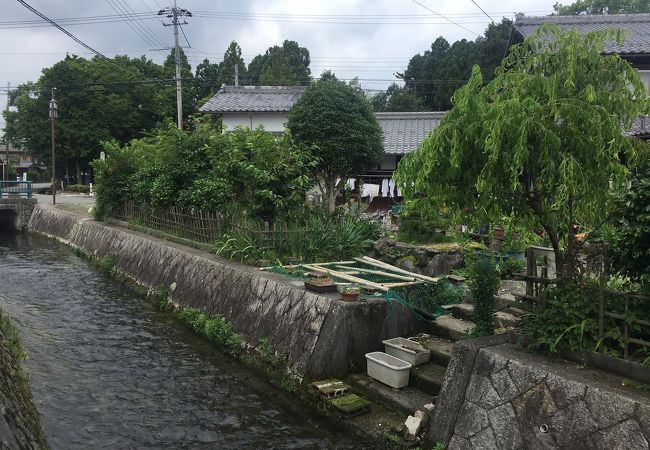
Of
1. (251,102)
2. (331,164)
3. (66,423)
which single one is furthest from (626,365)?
(251,102)

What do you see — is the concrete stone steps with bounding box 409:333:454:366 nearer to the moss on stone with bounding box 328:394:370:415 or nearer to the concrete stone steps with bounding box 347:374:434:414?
the concrete stone steps with bounding box 347:374:434:414

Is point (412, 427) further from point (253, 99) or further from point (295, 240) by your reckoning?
point (253, 99)

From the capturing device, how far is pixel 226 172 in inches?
601

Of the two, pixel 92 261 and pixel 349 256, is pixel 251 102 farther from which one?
pixel 349 256

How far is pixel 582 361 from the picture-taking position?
606cm

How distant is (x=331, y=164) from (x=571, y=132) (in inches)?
425

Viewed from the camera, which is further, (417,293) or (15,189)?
(15,189)

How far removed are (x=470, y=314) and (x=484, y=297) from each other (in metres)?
1.91

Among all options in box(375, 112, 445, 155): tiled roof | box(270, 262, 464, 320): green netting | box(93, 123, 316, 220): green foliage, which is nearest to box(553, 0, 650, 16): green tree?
box(375, 112, 445, 155): tiled roof

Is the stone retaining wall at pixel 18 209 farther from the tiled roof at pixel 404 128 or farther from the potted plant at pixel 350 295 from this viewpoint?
the potted plant at pixel 350 295

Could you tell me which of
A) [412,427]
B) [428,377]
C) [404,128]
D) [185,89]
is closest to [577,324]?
[412,427]

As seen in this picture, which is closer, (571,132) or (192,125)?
(571,132)

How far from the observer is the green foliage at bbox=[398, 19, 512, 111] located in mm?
39312

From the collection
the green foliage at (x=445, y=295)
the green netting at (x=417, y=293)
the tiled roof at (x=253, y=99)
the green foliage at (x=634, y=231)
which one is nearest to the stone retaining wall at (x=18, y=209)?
the tiled roof at (x=253, y=99)
